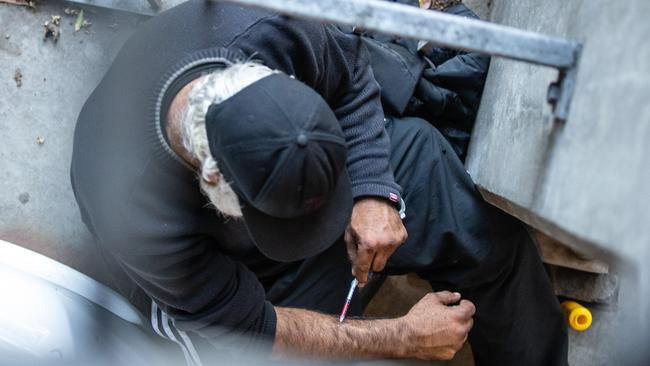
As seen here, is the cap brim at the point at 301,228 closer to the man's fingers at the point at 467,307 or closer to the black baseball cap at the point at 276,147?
the black baseball cap at the point at 276,147

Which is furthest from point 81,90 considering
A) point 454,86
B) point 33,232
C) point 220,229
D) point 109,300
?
point 454,86

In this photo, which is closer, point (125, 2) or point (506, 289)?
point (506, 289)

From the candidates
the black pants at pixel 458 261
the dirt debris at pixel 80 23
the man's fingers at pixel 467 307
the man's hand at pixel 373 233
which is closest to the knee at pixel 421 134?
the black pants at pixel 458 261

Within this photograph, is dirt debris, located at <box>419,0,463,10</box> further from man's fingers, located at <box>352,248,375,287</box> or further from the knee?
man's fingers, located at <box>352,248,375,287</box>

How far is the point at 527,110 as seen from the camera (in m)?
1.27

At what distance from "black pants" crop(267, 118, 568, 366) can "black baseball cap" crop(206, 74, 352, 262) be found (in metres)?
0.52

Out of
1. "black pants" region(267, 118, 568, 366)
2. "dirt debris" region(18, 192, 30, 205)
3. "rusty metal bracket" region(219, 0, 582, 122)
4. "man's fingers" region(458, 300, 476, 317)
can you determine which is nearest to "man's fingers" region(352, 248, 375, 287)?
"black pants" region(267, 118, 568, 366)

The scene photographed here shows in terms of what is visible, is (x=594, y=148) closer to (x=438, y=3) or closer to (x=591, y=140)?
(x=591, y=140)

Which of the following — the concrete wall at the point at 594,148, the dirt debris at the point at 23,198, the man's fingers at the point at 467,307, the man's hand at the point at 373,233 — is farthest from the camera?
the dirt debris at the point at 23,198

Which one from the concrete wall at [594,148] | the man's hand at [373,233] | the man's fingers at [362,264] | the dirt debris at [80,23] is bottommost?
the man's fingers at [362,264]

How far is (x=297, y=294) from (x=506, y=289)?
575 mm

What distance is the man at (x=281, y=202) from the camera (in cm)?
A: 111

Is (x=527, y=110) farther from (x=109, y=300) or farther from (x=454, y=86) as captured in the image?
(x=109, y=300)

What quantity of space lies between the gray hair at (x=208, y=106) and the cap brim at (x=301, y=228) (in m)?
0.05
